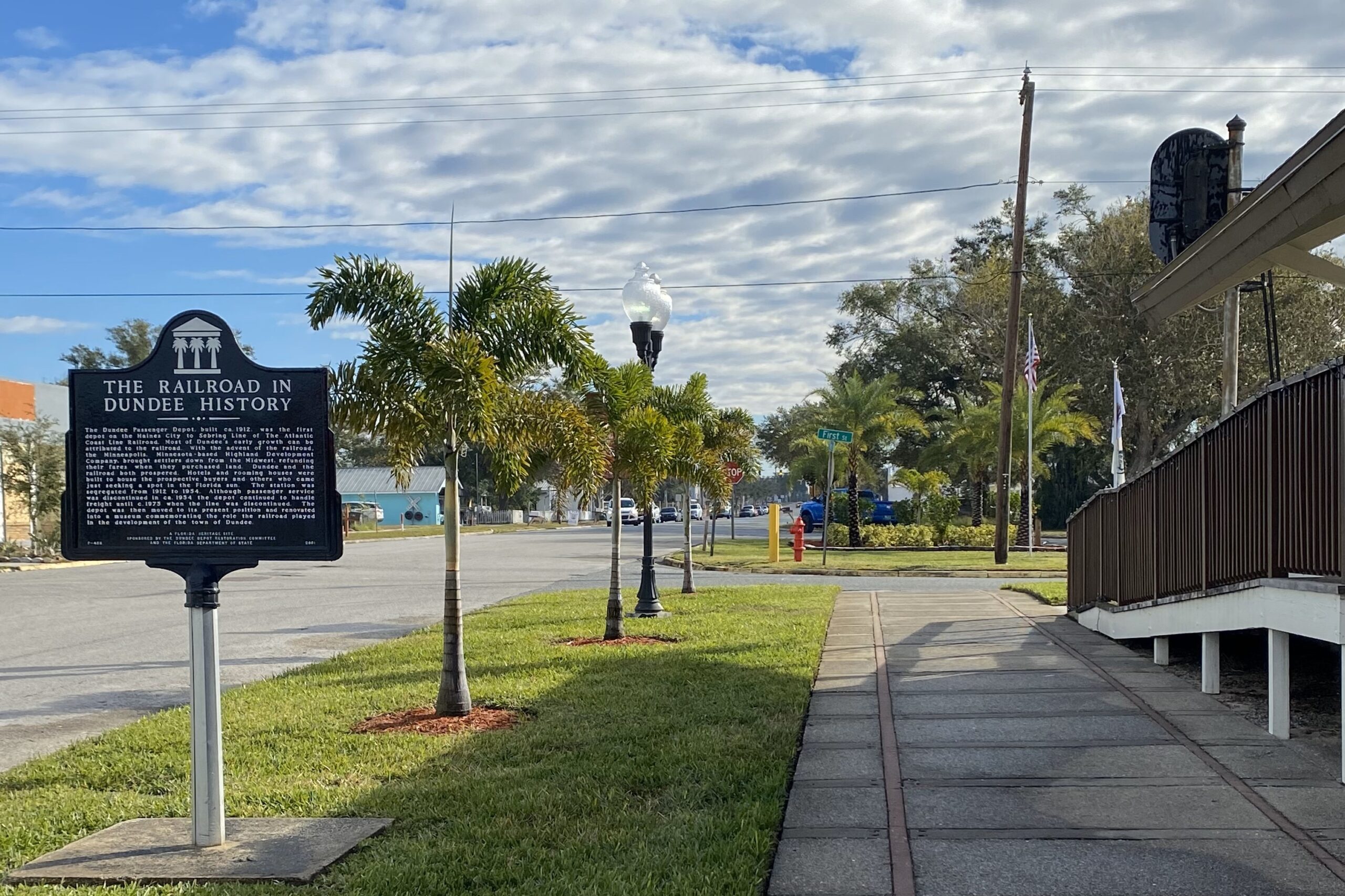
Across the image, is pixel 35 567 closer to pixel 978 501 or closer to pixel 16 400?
pixel 16 400

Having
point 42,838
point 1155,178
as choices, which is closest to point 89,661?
point 42,838

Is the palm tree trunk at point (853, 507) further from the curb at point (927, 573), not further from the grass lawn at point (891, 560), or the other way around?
the curb at point (927, 573)

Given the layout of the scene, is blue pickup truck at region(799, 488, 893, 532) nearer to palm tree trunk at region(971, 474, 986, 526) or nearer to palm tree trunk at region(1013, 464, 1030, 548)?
palm tree trunk at region(971, 474, 986, 526)

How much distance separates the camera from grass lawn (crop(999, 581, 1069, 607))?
56.9ft

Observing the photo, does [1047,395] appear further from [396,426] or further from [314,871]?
[314,871]

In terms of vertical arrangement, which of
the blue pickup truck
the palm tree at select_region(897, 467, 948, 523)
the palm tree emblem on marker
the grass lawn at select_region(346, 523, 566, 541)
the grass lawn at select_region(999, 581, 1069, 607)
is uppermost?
the palm tree emblem on marker

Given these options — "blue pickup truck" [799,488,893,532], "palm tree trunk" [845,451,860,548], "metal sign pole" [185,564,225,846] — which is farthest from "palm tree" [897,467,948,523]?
"metal sign pole" [185,564,225,846]

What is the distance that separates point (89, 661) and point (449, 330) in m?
6.75

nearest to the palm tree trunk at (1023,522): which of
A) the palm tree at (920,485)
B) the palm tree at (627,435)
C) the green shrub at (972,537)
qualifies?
the green shrub at (972,537)

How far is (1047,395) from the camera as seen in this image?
4766 cm

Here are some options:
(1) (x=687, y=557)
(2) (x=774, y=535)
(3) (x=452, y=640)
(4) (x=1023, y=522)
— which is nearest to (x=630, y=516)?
(4) (x=1023, y=522)

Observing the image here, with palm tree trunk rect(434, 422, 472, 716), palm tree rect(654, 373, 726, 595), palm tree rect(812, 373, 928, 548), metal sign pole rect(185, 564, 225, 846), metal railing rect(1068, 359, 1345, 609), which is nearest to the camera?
metal sign pole rect(185, 564, 225, 846)

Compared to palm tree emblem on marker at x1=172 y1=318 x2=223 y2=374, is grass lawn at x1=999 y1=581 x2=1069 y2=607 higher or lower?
lower

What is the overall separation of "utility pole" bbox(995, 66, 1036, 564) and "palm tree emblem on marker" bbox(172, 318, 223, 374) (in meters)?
24.2
